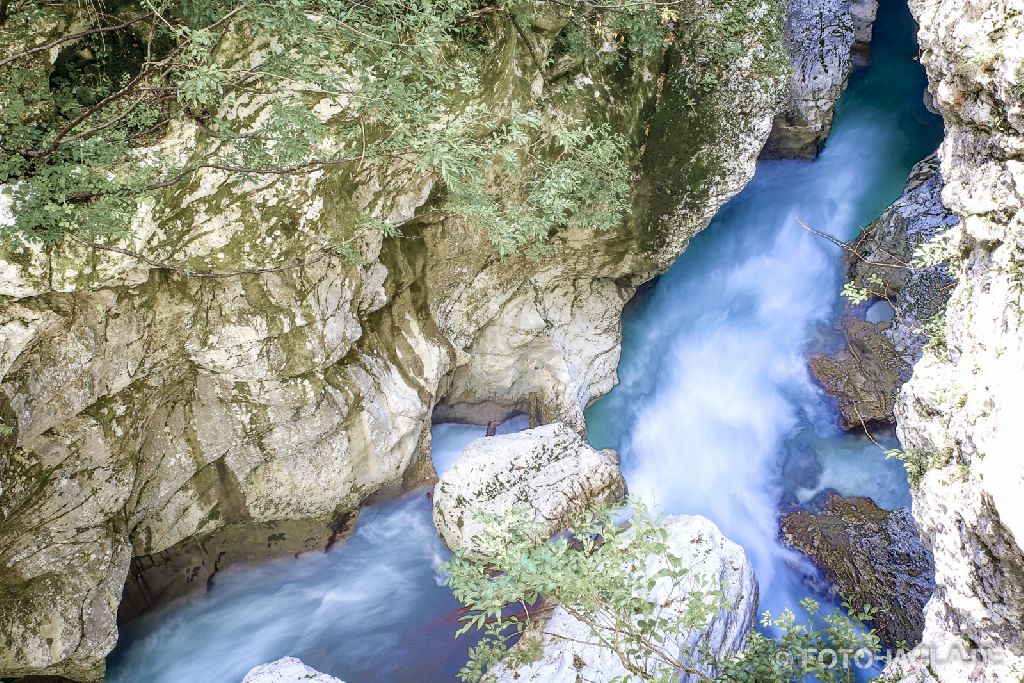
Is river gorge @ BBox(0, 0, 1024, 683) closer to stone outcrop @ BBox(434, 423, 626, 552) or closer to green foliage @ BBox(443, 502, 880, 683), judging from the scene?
stone outcrop @ BBox(434, 423, 626, 552)

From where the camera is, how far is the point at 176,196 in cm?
523

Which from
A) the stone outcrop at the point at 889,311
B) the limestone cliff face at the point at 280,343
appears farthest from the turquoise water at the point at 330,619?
the stone outcrop at the point at 889,311

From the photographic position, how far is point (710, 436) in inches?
389

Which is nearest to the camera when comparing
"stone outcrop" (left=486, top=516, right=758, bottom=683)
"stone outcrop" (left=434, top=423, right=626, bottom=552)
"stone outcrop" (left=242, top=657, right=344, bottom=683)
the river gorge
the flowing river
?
the river gorge

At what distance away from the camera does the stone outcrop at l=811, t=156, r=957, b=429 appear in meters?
8.90

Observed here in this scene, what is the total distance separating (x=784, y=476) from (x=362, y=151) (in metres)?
7.20

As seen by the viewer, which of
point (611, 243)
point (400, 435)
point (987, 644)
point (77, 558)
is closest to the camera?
point (987, 644)

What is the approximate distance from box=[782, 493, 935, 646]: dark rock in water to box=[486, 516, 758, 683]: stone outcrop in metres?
1.35

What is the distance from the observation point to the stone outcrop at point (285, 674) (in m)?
6.82

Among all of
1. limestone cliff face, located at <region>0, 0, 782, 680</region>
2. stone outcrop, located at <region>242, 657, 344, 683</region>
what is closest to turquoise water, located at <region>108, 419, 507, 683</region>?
limestone cliff face, located at <region>0, 0, 782, 680</region>

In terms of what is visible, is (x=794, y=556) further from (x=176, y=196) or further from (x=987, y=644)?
(x=176, y=196)

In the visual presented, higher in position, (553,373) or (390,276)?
(390,276)

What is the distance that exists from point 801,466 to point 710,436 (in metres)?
1.29

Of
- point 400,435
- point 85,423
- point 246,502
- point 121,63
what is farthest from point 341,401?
point 121,63
